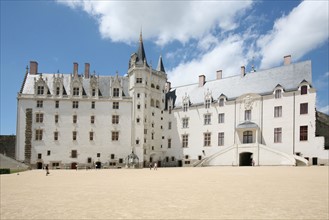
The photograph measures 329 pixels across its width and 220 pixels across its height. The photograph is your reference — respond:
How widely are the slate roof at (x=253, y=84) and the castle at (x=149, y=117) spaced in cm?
17

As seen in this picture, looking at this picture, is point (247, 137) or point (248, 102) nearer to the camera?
point (247, 137)

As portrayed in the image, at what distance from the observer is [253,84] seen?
46.4 m

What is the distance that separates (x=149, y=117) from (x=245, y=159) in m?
18.8

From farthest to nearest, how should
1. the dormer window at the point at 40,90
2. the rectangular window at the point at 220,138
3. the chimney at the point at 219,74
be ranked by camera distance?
the chimney at the point at 219,74
the dormer window at the point at 40,90
the rectangular window at the point at 220,138

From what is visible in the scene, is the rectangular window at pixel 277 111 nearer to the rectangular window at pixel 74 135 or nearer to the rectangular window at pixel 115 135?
the rectangular window at pixel 115 135

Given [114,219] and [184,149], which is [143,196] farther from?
[184,149]

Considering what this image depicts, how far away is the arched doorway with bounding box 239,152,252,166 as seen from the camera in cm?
4358

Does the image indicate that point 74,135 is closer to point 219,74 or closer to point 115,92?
point 115,92

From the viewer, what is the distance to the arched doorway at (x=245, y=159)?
143 feet

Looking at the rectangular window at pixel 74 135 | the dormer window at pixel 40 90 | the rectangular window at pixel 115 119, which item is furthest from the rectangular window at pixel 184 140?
the dormer window at pixel 40 90

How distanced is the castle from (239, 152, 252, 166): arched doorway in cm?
16

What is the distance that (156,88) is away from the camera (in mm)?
55531

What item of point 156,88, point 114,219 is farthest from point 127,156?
point 114,219

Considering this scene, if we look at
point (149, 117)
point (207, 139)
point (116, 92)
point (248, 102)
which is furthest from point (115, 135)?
point (248, 102)
